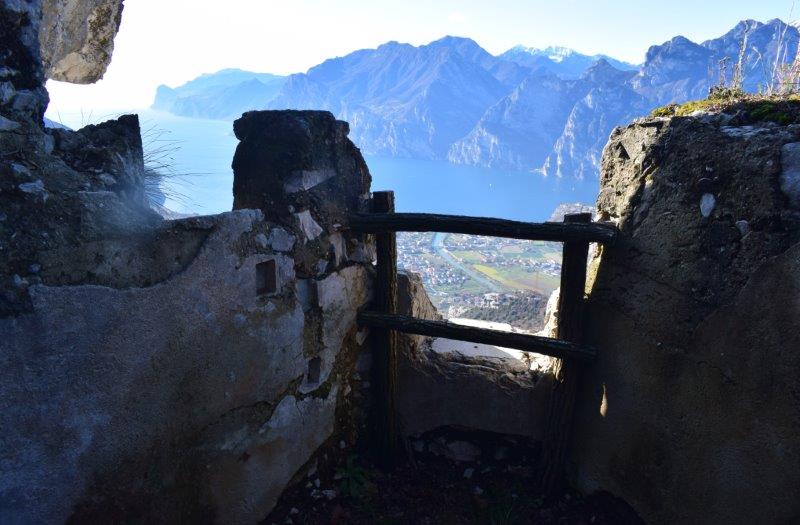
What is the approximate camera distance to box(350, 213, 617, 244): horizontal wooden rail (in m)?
2.76

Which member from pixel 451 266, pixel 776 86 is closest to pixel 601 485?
pixel 776 86

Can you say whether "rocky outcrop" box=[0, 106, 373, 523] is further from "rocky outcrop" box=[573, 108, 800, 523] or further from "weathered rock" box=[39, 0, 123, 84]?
"weathered rock" box=[39, 0, 123, 84]

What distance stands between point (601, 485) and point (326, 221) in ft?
7.11

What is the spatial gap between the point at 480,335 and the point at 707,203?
1.36 meters

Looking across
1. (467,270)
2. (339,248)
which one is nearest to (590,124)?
(467,270)

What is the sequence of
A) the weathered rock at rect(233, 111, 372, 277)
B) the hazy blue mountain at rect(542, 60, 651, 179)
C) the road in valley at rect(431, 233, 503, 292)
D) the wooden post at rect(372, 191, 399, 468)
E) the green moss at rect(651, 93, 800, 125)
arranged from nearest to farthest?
1. the green moss at rect(651, 93, 800, 125)
2. the weathered rock at rect(233, 111, 372, 277)
3. the wooden post at rect(372, 191, 399, 468)
4. the road in valley at rect(431, 233, 503, 292)
5. the hazy blue mountain at rect(542, 60, 651, 179)

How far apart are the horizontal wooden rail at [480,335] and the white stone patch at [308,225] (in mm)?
643

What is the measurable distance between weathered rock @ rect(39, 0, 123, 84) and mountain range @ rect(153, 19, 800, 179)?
2958 centimetres

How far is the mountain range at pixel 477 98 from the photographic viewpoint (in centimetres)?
5050

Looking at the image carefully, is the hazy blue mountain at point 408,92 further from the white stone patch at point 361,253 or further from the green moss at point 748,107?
the green moss at point 748,107

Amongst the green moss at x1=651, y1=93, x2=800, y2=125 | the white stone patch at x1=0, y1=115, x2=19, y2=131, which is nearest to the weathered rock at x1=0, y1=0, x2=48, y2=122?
the white stone patch at x1=0, y1=115, x2=19, y2=131

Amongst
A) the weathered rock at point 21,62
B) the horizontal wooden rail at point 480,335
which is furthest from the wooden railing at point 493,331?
the weathered rock at point 21,62

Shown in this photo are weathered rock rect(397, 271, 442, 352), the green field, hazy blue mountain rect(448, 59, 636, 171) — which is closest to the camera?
weathered rock rect(397, 271, 442, 352)

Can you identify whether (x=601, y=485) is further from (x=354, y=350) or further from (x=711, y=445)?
(x=354, y=350)
